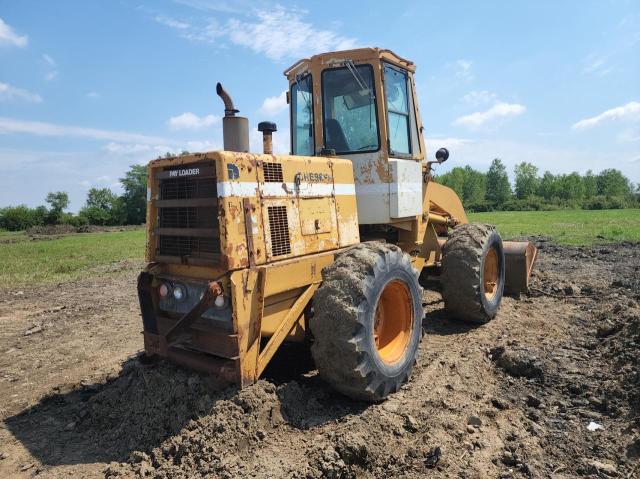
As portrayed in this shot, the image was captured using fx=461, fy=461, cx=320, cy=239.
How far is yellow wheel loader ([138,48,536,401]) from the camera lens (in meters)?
3.86

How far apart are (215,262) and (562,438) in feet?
10.4

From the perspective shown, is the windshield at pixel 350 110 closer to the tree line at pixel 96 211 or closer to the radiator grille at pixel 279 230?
the radiator grille at pixel 279 230

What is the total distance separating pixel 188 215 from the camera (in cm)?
429

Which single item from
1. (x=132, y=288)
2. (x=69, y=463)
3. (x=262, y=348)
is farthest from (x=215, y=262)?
(x=132, y=288)

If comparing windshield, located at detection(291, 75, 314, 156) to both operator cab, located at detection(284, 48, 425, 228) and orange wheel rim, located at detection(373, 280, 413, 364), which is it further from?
orange wheel rim, located at detection(373, 280, 413, 364)

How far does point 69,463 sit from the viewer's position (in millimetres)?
3693

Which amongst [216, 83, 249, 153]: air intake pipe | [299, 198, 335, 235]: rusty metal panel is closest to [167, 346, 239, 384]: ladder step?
[299, 198, 335, 235]: rusty metal panel

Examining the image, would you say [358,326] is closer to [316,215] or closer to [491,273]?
[316,215]

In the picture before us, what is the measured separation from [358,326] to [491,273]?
417 cm

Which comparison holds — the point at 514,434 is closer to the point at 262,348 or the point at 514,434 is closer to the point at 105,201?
the point at 262,348

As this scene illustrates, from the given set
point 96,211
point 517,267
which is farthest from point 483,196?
point 517,267

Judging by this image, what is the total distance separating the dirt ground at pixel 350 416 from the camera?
3398 millimetres

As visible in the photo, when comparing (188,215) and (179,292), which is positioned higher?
(188,215)

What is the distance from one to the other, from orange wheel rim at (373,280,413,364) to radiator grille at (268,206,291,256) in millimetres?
1152
